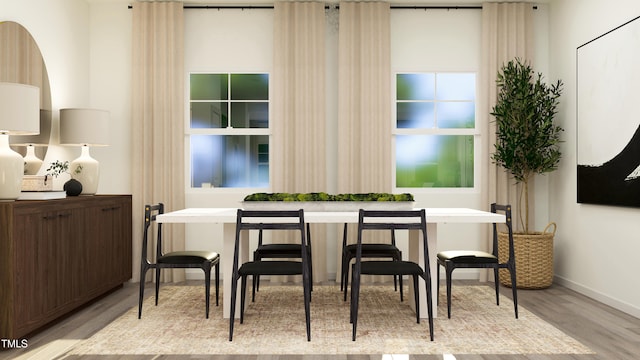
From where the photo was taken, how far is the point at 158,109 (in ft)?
17.2

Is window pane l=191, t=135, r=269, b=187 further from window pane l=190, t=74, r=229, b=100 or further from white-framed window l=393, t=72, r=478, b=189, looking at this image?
white-framed window l=393, t=72, r=478, b=189

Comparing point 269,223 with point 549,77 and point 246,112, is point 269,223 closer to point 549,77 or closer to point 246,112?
point 246,112

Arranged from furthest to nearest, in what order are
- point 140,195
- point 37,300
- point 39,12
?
point 140,195
point 39,12
point 37,300

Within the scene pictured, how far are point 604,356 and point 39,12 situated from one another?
5.09 metres

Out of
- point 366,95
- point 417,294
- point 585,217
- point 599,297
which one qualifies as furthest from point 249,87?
point 599,297

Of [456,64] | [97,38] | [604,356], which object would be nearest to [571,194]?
[456,64]

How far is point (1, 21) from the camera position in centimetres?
378

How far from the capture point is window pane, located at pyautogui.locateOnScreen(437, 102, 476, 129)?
219 inches

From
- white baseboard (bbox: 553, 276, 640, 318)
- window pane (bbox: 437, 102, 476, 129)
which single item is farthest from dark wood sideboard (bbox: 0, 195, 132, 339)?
white baseboard (bbox: 553, 276, 640, 318)

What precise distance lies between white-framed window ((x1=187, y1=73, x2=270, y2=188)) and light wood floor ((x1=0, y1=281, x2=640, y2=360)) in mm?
1547

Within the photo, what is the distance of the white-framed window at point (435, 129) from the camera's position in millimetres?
5496

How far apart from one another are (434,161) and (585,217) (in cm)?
170

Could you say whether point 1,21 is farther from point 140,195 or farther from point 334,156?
point 334,156

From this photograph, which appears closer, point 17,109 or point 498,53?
point 17,109
